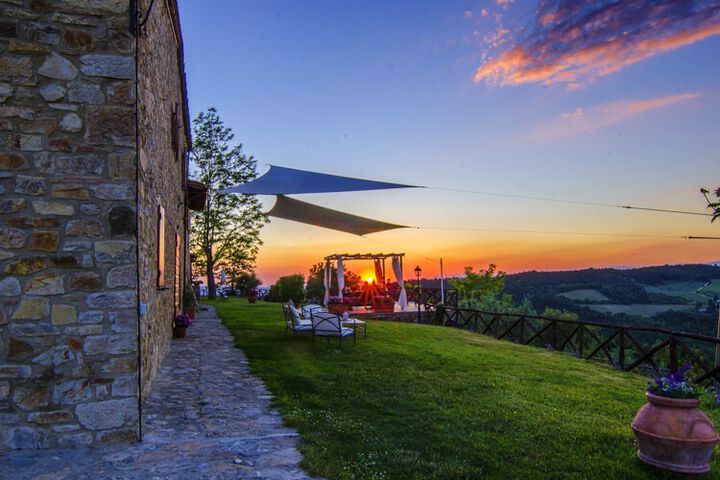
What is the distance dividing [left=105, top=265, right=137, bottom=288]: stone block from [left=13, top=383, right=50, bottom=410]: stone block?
30.9 inches

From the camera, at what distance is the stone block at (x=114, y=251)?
10.9 ft

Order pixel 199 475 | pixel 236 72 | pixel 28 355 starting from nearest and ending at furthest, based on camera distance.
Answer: pixel 199 475, pixel 28 355, pixel 236 72

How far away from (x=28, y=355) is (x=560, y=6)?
822cm

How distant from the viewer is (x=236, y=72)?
32.2ft

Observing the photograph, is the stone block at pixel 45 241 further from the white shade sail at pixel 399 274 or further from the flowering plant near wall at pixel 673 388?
the white shade sail at pixel 399 274

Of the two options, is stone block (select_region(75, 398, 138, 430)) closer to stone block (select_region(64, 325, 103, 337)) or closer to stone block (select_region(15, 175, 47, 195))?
stone block (select_region(64, 325, 103, 337))

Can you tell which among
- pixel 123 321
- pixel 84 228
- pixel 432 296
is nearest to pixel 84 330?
pixel 123 321

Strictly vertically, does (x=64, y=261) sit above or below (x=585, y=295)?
above

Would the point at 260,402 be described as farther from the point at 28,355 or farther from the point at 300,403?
the point at 28,355

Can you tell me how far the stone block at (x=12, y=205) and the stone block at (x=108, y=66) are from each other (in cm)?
98

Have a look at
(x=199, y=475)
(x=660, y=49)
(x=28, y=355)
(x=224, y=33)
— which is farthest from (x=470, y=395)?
(x=224, y=33)

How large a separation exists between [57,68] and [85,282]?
1.48 meters

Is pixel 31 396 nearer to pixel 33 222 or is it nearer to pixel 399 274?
pixel 33 222

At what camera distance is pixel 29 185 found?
127 inches
